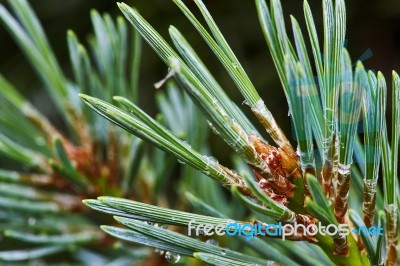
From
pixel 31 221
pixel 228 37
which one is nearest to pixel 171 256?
pixel 31 221

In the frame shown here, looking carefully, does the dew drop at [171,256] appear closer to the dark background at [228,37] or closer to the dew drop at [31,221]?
the dew drop at [31,221]

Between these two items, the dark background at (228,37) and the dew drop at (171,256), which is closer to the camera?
the dew drop at (171,256)

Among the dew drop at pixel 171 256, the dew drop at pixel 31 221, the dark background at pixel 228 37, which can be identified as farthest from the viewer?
the dark background at pixel 228 37

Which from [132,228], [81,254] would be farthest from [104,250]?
[132,228]

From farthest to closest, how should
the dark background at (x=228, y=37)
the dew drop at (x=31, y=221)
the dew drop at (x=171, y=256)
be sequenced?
the dark background at (x=228, y=37) < the dew drop at (x=31, y=221) < the dew drop at (x=171, y=256)

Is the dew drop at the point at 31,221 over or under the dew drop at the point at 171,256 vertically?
over

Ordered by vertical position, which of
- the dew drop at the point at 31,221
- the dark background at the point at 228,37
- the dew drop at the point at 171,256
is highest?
the dark background at the point at 228,37

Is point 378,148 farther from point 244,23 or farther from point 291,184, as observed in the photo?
point 244,23

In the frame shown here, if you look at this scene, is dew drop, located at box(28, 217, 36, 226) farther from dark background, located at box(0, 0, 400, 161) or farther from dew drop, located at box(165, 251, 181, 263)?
dark background, located at box(0, 0, 400, 161)

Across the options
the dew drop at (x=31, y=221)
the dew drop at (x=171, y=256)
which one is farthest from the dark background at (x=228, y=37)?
the dew drop at (x=171, y=256)
